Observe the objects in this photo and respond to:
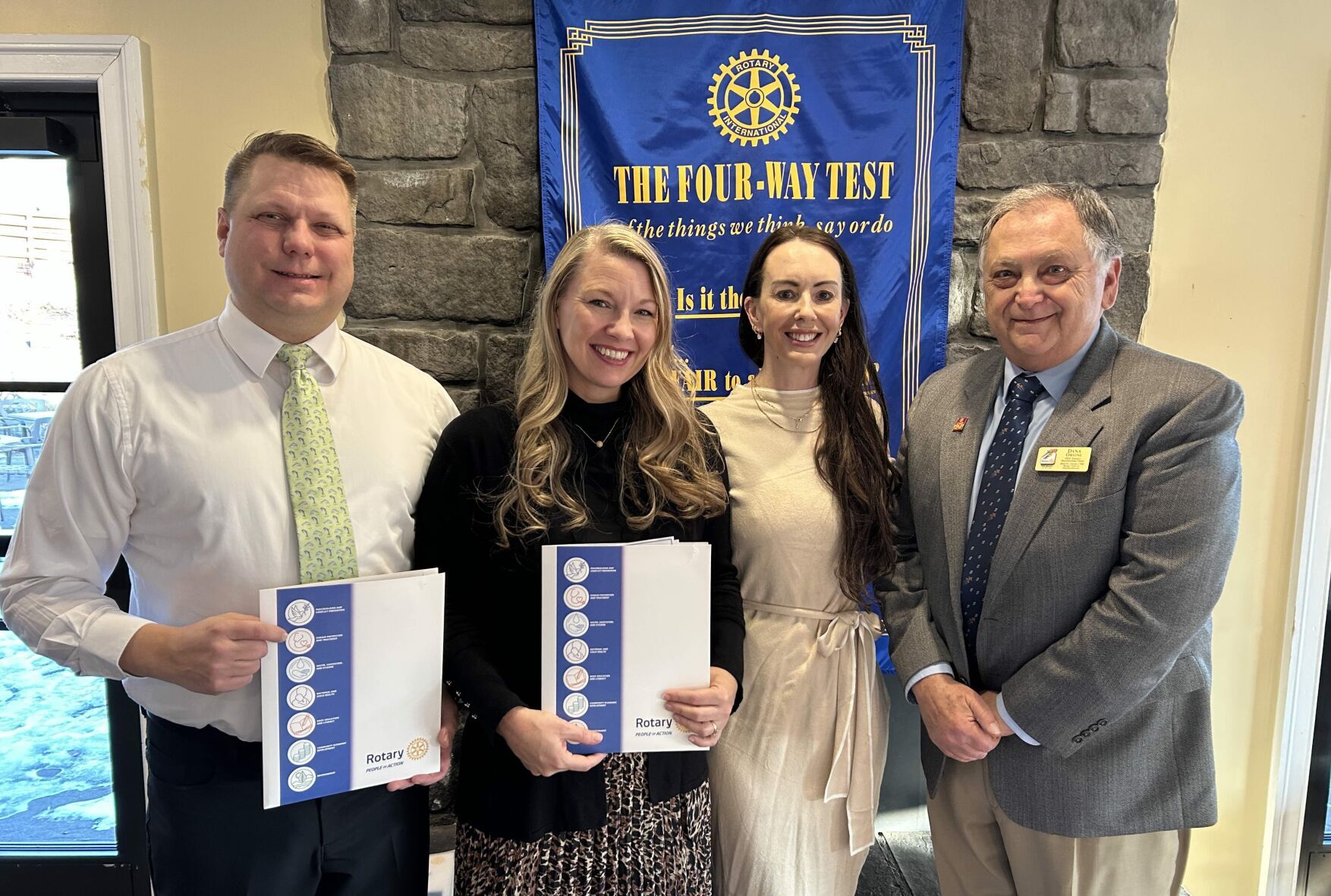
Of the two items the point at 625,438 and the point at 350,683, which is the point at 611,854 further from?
the point at 625,438

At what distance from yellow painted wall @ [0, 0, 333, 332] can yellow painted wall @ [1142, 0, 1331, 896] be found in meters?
2.57

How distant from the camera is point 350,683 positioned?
3.92 ft

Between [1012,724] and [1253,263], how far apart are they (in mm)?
1775

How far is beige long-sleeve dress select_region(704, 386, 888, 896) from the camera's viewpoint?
5.03 feet

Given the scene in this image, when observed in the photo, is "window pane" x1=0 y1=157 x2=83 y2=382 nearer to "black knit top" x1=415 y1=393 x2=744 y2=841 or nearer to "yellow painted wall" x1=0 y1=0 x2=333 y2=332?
"yellow painted wall" x1=0 y1=0 x2=333 y2=332

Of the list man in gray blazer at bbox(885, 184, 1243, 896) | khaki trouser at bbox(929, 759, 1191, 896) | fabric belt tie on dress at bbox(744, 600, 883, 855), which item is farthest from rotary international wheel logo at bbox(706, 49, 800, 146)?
khaki trouser at bbox(929, 759, 1191, 896)

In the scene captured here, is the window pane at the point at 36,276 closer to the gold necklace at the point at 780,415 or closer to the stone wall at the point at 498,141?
the stone wall at the point at 498,141

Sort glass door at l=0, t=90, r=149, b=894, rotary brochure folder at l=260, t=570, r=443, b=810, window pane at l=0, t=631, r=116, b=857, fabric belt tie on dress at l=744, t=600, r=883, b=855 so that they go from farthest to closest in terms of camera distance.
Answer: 1. window pane at l=0, t=631, r=116, b=857
2. glass door at l=0, t=90, r=149, b=894
3. fabric belt tie on dress at l=744, t=600, r=883, b=855
4. rotary brochure folder at l=260, t=570, r=443, b=810

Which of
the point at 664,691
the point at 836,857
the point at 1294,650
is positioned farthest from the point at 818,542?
the point at 1294,650

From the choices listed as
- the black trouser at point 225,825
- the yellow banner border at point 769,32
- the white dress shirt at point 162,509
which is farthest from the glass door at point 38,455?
the yellow banner border at point 769,32

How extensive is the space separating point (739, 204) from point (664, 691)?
146 centimetres

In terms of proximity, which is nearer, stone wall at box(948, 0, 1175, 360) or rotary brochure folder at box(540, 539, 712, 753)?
rotary brochure folder at box(540, 539, 712, 753)

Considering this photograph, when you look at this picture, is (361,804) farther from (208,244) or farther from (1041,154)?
(1041,154)

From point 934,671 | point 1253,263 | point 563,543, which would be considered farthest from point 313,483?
point 1253,263
